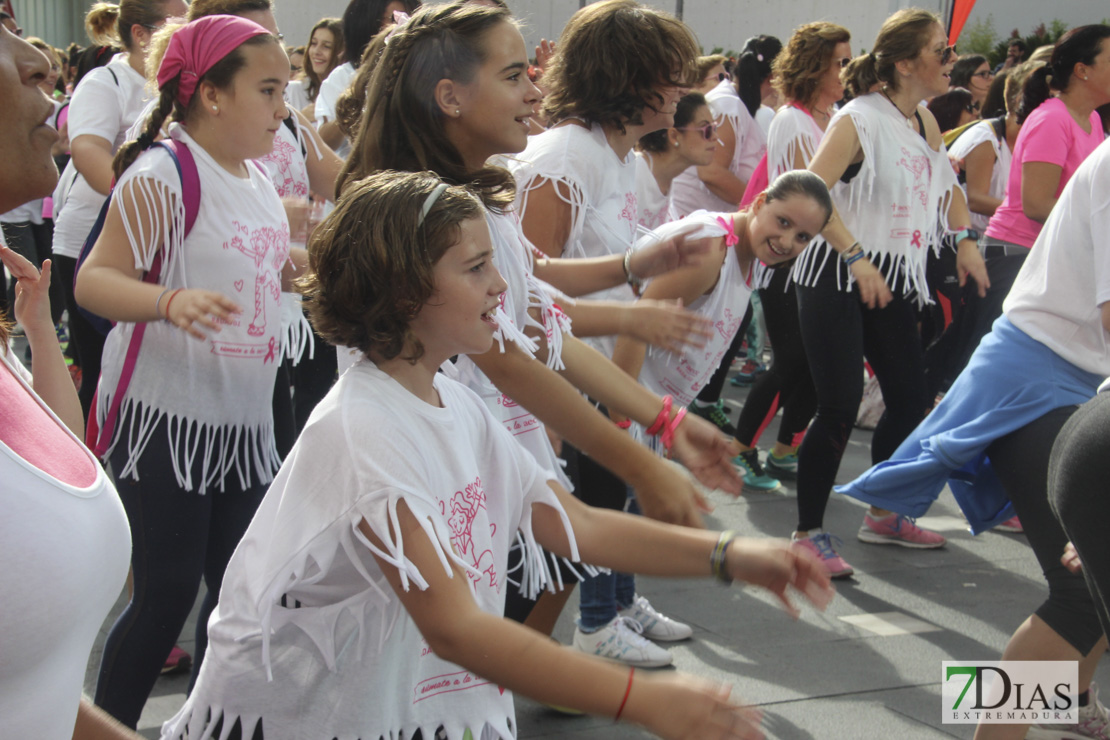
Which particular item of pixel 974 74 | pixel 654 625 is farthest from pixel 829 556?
pixel 974 74

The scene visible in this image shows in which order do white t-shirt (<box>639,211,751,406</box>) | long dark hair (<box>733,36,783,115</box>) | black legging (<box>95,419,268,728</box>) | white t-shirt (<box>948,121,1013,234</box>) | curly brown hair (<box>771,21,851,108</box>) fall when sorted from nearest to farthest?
black legging (<box>95,419,268,728</box>) < white t-shirt (<box>639,211,751,406</box>) < curly brown hair (<box>771,21,851,108</box>) < white t-shirt (<box>948,121,1013,234</box>) < long dark hair (<box>733,36,783,115</box>)

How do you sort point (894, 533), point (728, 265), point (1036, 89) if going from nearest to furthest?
1. point (728, 265)
2. point (894, 533)
3. point (1036, 89)

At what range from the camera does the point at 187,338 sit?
→ 2447 mm

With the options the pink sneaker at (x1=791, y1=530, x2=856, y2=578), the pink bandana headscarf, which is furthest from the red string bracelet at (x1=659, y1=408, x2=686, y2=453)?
the pink sneaker at (x1=791, y1=530, x2=856, y2=578)

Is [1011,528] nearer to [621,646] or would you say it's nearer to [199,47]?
[621,646]

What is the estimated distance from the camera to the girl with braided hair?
2361 mm

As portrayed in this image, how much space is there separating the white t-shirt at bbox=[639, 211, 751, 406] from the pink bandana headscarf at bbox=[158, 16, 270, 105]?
1.24 m

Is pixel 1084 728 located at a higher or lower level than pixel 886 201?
lower

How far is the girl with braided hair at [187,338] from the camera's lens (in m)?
2.36

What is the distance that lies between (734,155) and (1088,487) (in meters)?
4.51

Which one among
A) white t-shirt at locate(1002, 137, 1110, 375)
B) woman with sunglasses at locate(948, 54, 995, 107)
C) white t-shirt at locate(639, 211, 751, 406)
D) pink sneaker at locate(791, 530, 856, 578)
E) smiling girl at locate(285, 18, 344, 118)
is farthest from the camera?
woman with sunglasses at locate(948, 54, 995, 107)

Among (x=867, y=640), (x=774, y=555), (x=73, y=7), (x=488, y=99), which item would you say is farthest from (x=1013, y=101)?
(x=73, y=7)

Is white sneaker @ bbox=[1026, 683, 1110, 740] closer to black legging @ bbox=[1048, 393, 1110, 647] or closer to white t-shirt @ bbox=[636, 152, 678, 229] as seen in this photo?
black legging @ bbox=[1048, 393, 1110, 647]

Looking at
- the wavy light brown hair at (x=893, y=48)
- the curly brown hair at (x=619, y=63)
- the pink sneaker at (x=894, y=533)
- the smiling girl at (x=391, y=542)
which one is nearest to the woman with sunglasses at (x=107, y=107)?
the curly brown hair at (x=619, y=63)
